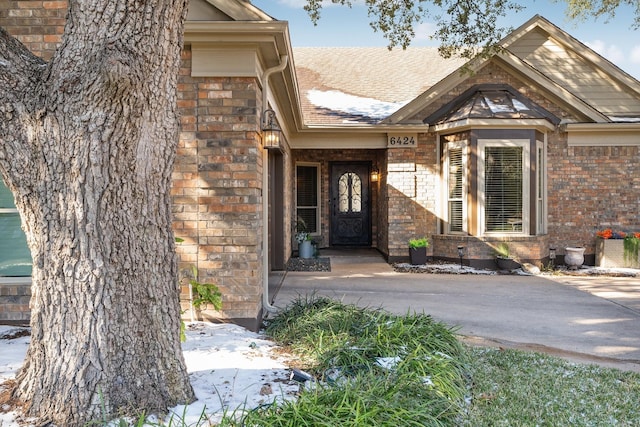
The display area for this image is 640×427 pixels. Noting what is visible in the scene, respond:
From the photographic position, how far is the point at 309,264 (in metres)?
10.0

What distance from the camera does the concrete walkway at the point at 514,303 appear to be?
4.75m

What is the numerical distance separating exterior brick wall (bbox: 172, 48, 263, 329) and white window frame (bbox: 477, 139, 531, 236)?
6043 mm

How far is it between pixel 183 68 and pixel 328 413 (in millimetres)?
3734

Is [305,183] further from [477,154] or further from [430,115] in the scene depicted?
[477,154]

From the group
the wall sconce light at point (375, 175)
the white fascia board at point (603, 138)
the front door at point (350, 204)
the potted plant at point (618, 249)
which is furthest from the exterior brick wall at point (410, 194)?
the potted plant at point (618, 249)

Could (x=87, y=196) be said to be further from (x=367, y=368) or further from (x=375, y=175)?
(x=375, y=175)

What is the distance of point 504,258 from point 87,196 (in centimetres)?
849

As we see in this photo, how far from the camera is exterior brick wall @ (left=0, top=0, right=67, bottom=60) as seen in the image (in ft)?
15.9

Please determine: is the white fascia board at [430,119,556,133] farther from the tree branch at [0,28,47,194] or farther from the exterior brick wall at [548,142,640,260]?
the tree branch at [0,28,47,194]

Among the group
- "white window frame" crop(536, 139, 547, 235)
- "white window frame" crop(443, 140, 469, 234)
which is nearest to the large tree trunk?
"white window frame" crop(443, 140, 469, 234)

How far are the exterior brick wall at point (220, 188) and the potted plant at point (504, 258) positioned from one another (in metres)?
6.19

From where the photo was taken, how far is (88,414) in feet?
8.41

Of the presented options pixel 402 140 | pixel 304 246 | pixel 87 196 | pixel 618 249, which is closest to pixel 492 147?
pixel 402 140

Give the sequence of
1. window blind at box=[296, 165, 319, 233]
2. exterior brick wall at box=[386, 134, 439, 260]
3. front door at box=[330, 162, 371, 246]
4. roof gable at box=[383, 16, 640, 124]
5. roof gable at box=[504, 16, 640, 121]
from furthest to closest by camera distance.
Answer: front door at box=[330, 162, 371, 246] → window blind at box=[296, 165, 319, 233] → roof gable at box=[504, 16, 640, 121] → exterior brick wall at box=[386, 134, 439, 260] → roof gable at box=[383, 16, 640, 124]
